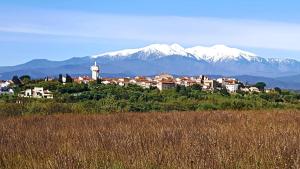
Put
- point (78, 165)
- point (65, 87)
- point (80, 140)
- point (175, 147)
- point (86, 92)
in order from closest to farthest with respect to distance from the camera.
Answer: point (78, 165)
point (175, 147)
point (80, 140)
point (86, 92)
point (65, 87)

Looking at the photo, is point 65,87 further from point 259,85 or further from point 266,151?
point 266,151

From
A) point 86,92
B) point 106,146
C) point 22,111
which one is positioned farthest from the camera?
point 86,92

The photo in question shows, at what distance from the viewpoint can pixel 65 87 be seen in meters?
40.2

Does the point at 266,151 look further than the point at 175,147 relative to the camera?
No

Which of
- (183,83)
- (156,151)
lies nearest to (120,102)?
(156,151)

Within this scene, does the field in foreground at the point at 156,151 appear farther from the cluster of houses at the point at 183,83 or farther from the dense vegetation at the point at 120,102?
the cluster of houses at the point at 183,83

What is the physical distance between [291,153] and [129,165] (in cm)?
197

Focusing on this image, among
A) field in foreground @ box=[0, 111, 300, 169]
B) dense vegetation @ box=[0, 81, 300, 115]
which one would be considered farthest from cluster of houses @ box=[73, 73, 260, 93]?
field in foreground @ box=[0, 111, 300, 169]

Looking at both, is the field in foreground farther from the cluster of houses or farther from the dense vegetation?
the cluster of houses

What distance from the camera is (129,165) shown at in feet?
21.9

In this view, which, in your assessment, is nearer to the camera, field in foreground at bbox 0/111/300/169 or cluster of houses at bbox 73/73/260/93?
field in foreground at bbox 0/111/300/169

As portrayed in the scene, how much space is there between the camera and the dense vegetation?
26594 millimetres

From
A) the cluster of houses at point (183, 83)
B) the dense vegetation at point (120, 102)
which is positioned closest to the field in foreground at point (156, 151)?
the dense vegetation at point (120, 102)


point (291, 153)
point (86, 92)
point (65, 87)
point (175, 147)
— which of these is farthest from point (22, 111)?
point (291, 153)
